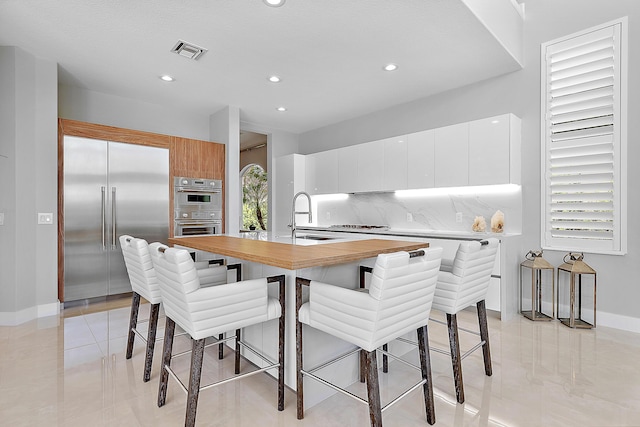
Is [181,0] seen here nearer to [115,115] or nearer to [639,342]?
[115,115]

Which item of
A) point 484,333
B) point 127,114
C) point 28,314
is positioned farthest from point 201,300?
point 127,114

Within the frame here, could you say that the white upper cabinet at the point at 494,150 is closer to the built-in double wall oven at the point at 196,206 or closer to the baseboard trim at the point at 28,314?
the built-in double wall oven at the point at 196,206

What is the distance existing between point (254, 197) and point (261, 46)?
5.86 m

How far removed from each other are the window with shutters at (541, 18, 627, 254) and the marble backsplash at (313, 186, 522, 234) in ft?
1.19

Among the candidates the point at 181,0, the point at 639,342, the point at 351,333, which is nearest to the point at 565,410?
the point at 351,333

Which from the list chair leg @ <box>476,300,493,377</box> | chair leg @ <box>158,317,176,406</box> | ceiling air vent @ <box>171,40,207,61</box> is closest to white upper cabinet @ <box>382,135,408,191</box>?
chair leg @ <box>476,300,493,377</box>

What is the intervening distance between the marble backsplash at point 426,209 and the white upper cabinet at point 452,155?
308 mm

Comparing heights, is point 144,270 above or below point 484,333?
above

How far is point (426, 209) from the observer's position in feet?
14.6

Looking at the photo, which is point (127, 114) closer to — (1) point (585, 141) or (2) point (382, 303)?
(2) point (382, 303)

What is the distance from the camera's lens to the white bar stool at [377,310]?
1.41 metres

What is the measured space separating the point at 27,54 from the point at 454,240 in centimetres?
460

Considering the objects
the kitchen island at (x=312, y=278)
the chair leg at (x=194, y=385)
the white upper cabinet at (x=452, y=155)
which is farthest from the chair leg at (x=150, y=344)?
the white upper cabinet at (x=452, y=155)

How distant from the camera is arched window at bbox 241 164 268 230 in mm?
8492
